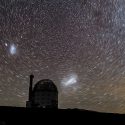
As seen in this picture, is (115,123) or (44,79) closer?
(115,123)

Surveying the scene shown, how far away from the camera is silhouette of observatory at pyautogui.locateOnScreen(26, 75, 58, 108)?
94.2 feet

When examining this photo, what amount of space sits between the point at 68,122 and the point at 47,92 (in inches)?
547

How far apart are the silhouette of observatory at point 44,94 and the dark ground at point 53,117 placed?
1289 centimetres

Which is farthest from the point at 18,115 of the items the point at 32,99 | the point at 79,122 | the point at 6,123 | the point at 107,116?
the point at 32,99

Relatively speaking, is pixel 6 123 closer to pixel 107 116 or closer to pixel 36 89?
pixel 107 116

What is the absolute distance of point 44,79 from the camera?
3047 centimetres

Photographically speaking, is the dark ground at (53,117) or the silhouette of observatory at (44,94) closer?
the dark ground at (53,117)

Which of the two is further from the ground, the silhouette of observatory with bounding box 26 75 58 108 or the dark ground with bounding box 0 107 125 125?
the silhouette of observatory with bounding box 26 75 58 108

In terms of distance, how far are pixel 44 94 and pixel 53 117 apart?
13.7 metres

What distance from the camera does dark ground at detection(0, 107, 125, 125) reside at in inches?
591

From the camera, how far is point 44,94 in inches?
1142

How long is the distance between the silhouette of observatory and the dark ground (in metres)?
12.9

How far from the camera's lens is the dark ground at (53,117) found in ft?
49.2

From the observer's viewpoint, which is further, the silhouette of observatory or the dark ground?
the silhouette of observatory
